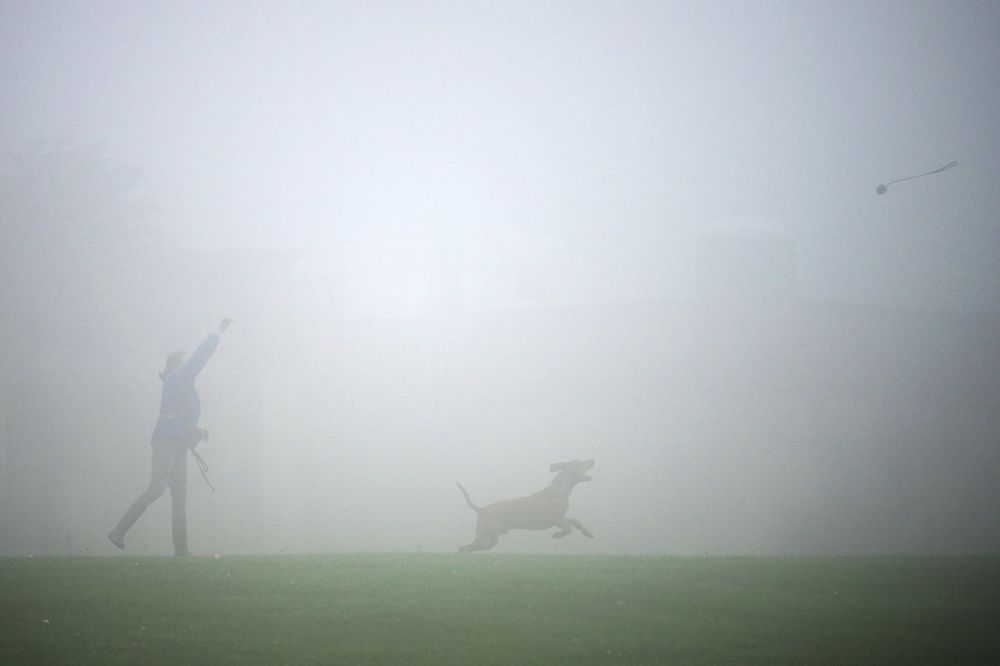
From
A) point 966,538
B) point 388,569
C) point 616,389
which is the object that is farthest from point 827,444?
point 388,569

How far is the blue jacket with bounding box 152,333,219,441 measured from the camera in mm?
15125

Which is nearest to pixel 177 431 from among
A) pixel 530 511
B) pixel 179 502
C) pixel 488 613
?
pixel 179 502

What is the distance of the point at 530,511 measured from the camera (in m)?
17.4

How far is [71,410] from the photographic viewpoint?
3556cm

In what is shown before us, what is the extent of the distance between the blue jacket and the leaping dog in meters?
4.67

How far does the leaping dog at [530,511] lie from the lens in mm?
17234

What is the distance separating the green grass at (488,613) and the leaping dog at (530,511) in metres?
4.05

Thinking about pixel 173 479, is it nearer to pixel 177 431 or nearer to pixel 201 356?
pixel 177 431

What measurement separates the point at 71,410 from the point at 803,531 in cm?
2572

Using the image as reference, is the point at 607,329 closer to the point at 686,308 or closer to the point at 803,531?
the point at 686,308

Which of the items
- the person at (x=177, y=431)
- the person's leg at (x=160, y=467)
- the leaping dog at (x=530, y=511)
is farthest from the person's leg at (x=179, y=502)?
the leaping dog at (x=530, y=511)

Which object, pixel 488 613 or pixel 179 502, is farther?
pixel 179 502

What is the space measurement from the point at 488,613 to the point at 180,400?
25.2 feet

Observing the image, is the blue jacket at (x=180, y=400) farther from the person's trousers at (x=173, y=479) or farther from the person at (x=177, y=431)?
the person's trousers at (x=173, y=479)
